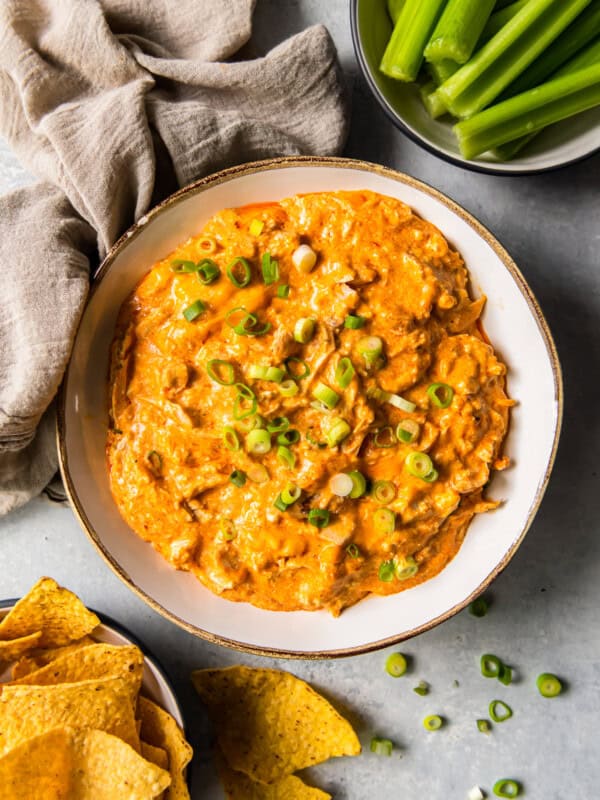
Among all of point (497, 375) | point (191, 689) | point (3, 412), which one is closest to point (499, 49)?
point (497, 375)

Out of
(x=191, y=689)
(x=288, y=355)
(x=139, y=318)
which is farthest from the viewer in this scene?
(x=191, y=689)

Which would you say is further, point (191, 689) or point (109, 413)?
point (191, 689)

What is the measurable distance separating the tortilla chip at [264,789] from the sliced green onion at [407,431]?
1604 millimetres

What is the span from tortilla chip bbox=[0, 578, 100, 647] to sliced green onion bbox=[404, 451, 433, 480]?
132 cm

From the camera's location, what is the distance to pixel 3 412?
2943mm

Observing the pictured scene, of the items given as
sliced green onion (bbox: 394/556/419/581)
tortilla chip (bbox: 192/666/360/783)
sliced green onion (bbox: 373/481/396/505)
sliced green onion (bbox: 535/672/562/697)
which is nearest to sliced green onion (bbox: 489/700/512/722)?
sliced green onion (bbox: 535/672/562/697)

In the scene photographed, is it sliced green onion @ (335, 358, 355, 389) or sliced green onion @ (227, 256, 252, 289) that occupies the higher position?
sliced green onion @ (227, 256, 252, 289)

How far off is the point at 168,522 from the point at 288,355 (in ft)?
2.44

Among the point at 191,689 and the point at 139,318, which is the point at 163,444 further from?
the point at 191,689

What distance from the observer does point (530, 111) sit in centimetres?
302

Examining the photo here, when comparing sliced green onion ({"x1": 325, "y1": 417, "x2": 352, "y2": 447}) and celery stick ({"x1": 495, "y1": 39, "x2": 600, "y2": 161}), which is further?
celery stick ({"x1": 495, "y1": 39, "x2": 600, "y2": 161})

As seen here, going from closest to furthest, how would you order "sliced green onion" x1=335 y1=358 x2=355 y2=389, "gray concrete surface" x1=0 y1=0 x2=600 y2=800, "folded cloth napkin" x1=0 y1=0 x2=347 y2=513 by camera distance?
"sliced green onion" x1=335 y1=358 x2=355 y2=389 → "folded cloth napkin" x1=0 y1=0 x2=347 y2=513 → "gray concrete surface" x1=0 y1=0 x2=600 y2=800

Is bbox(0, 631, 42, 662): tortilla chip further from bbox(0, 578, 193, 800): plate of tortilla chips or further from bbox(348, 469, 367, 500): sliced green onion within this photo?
bbox(348, 469, 367, 500): sliced green onion

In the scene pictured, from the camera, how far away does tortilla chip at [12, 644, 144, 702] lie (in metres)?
3.06
